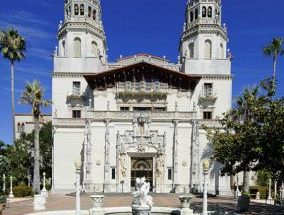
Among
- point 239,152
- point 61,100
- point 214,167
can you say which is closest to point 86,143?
point 61,100

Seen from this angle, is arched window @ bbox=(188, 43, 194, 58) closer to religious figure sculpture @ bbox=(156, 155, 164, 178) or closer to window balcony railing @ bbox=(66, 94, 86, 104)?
window balcony railing @ bbox=(66, 94, 86, 104)

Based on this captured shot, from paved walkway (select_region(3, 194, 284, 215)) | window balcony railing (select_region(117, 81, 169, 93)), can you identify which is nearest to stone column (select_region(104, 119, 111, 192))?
paved walkway (select_region(3, 194, 284, 215))

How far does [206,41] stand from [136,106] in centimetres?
1243

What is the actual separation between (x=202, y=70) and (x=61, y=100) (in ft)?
59.4

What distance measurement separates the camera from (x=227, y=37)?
203 feet

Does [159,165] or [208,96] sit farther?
[208,96]

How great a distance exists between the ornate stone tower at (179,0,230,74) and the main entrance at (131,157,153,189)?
514 inches

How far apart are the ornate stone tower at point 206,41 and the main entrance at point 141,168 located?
13060mm

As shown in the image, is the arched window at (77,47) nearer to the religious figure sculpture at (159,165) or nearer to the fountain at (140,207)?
the religious figure sculpture at (159,165)

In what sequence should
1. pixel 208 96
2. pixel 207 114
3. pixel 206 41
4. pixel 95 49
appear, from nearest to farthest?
pixel 208 96, pixel 207 114, pixel 206 41, pixel 95 49

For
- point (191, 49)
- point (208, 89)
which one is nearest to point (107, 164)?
point (208, 89)

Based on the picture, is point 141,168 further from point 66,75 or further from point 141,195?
point 141,195

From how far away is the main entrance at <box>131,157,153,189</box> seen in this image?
54312mm

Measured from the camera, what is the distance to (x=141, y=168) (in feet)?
179
